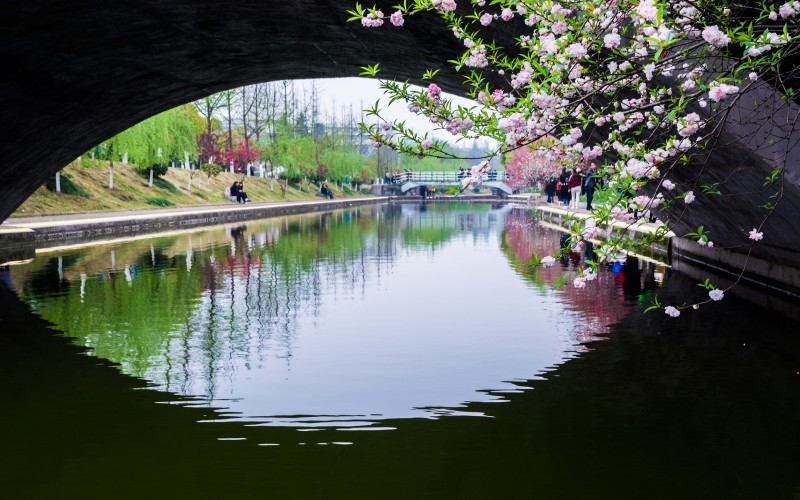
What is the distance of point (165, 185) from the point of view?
5444 cm

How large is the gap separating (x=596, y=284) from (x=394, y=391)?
9.06 metres

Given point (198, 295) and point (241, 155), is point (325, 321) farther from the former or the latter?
point (241, 155)

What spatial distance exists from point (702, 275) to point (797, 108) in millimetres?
9169

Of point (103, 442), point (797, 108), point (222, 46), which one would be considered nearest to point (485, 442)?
point (103, 442)

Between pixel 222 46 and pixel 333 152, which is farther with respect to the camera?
pixel 333 152

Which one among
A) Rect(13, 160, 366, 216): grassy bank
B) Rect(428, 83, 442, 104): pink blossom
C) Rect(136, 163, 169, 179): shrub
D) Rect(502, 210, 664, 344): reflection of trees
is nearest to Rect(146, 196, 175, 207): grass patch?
Rect(13, 160, 366, 216): grassy bank

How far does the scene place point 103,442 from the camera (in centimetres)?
680

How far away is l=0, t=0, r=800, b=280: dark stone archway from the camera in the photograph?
1120cm

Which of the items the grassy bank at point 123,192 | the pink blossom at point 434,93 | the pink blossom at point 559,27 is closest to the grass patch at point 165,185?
the grassy bank at point 123,192

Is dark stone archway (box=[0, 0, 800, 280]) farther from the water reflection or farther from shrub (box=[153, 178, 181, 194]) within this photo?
shrub (box=[153, 178, 181, 194])

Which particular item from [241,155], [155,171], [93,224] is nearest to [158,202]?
[155,171]

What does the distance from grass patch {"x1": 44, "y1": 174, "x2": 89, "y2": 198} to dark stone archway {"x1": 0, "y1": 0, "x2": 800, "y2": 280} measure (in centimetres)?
2099

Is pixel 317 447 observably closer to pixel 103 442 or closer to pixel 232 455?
pixel 232 455

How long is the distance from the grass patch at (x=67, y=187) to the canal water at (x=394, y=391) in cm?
2476
